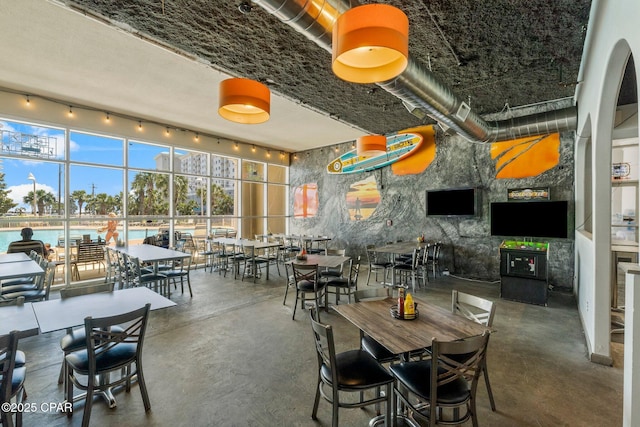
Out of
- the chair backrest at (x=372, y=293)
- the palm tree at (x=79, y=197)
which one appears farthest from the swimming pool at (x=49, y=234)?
the chair backrest at (x=372, y=293)

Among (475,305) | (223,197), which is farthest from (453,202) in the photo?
(223,197)

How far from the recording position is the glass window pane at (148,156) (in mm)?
6969

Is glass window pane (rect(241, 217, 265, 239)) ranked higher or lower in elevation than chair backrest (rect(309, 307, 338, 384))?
higher

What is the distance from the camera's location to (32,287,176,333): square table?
2.00m

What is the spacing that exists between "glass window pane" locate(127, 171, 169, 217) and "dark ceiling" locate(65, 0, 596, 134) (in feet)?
14.3

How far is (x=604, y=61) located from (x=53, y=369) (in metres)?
6.00

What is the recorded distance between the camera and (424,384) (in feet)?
5.85

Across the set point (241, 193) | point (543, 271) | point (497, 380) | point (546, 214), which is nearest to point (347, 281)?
point (497, 380)

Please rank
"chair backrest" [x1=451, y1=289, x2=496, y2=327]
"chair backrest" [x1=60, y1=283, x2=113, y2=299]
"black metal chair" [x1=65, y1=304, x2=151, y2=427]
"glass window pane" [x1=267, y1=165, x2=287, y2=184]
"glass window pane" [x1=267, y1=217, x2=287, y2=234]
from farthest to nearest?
"glass window pane" [x1=267, y1=165, x2=287, y2=184], "glass window pane" [x1=267, y1=217, x2=287, y2=234], "chair backrest" [x1=60, y1=283, x2=113, y2=299], "chair backrest" [x1=451, y1=289, x2=496, y2=327], "black metal chair" [x1=65, y1=304, x2=151, y2=427]

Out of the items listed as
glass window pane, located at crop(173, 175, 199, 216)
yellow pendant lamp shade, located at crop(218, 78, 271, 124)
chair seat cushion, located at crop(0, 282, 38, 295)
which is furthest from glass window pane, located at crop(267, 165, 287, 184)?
yellow pendant lamp shade, located at crop(218, 78, 271, 124)

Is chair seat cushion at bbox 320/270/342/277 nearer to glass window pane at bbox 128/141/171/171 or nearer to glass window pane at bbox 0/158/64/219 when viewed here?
glass window pane at bbox 128/141/171/171

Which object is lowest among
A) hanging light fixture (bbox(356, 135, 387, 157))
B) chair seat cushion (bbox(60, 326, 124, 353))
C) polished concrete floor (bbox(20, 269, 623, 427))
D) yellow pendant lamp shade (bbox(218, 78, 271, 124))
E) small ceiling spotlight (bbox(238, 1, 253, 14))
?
polished concrete floor (bbox(20, 269, 623, 427))

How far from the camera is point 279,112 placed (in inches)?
253

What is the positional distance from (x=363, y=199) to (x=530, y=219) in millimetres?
4206
